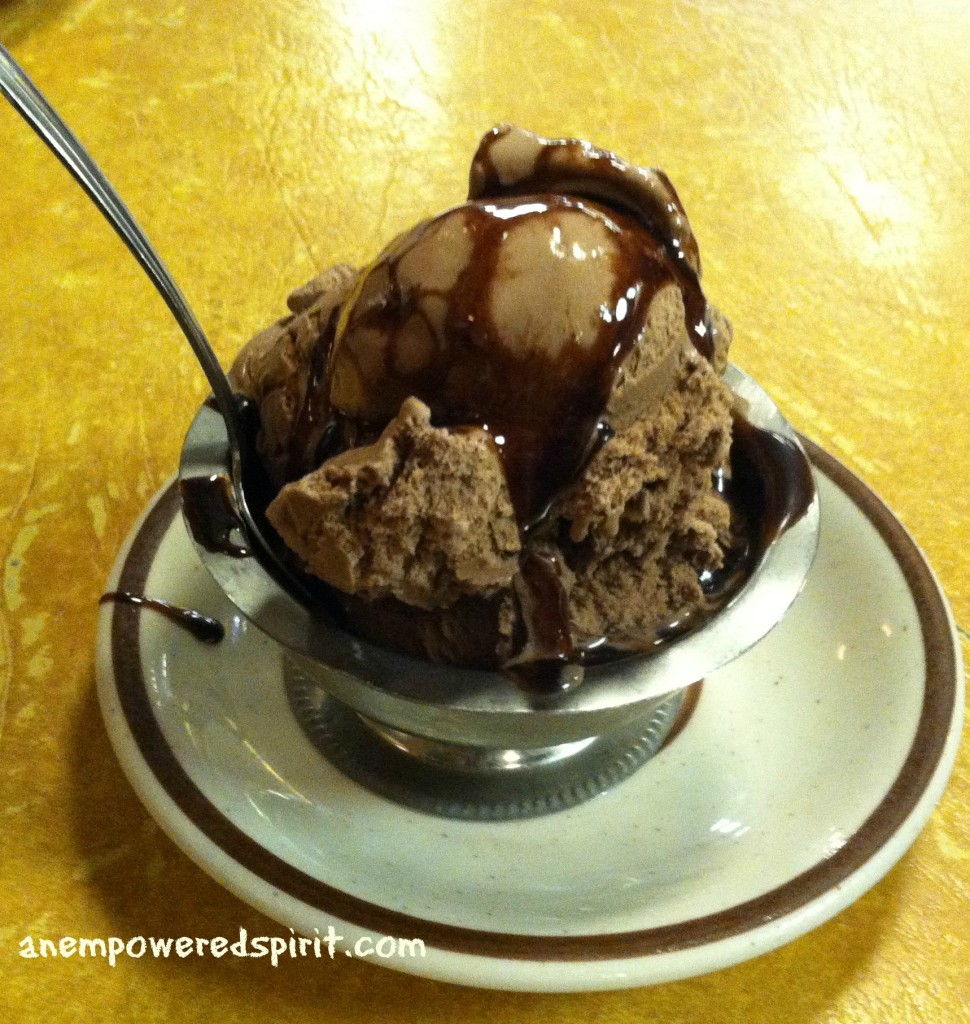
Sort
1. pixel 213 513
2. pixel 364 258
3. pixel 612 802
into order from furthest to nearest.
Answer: pixel 364 258 → pixel 612 802 → pixel 213 513

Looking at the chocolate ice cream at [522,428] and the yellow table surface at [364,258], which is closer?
the chocolate ice cream at [522,428]

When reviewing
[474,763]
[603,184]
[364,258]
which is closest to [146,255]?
[603,184]

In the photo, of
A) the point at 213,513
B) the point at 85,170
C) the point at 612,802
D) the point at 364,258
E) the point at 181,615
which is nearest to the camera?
the point at 85,170

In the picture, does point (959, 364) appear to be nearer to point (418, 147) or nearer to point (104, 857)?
point (418, 147)

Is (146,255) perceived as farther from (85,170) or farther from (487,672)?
(487,672)

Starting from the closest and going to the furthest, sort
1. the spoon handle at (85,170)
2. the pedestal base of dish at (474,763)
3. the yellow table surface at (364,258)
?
1. the spoon handle at (85,170)
2. the yellow table surface at (364,258)
3. the pedestal base of dish at (474,763)

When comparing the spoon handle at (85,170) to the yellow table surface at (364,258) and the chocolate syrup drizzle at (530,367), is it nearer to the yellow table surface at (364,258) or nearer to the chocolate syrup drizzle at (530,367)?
the chocolate syrup drizzle at (530,367)

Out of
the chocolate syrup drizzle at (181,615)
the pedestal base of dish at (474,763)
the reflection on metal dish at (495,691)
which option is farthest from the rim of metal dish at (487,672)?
the chocolate syrup drizzle at (181,615)
